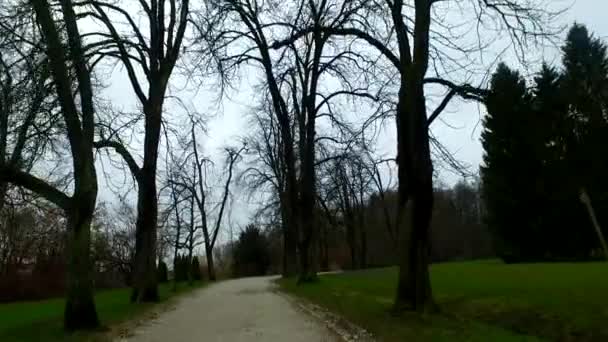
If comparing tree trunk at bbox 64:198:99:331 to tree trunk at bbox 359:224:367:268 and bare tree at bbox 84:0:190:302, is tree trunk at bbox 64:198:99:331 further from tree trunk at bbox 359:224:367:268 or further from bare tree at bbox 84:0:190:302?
tree trunk at bbox 359:224:367:268

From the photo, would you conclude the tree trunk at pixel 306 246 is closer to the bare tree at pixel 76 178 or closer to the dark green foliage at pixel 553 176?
the dark green foliage at pixel 553 176

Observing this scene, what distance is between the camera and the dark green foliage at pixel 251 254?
7569 centimetres

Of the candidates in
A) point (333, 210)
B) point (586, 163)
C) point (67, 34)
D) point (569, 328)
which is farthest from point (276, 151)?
point (569, 328)

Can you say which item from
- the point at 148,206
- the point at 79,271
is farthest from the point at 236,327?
the point at 148,206

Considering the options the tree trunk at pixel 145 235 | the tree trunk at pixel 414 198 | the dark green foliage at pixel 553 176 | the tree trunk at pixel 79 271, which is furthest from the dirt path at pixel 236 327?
the dark green foliage at pixel 553 176

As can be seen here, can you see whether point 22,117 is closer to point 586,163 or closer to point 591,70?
point 591,70

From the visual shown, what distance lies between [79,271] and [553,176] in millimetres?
35762

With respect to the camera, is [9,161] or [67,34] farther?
[67,34]

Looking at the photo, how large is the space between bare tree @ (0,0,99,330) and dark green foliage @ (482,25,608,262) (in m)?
27.8

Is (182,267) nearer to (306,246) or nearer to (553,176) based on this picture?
(306,246)

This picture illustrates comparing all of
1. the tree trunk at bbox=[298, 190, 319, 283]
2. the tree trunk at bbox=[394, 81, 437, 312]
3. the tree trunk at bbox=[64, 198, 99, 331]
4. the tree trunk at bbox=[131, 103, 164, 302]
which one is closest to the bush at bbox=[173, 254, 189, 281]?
the tree trunk at bbox=[298, 190, 319, 283]

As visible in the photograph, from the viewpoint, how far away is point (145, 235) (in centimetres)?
2155

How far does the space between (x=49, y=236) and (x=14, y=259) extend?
3420 mm

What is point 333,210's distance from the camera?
60.4 metres
